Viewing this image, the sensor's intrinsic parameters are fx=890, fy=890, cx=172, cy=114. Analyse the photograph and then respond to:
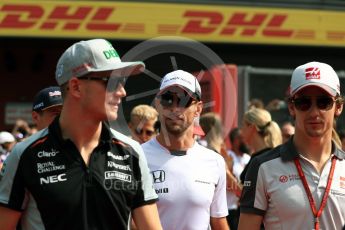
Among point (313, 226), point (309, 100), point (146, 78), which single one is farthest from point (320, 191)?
point (146, 78)

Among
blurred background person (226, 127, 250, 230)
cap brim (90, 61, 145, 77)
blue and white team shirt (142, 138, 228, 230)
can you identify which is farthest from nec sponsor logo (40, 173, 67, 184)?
blurred background person (226, 127, 250, 230)

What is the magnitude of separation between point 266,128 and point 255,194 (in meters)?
3.28

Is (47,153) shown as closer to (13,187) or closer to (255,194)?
(13,187)

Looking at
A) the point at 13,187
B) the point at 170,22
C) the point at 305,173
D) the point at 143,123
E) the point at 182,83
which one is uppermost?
the point at 170,22

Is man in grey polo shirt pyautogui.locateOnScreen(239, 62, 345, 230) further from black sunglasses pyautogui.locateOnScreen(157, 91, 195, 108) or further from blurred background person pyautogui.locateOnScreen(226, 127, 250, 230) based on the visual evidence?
blurred background person pyautogui.locateOnScreen(226, 127, 250, 230)

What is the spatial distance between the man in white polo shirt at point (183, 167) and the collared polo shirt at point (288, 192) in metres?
0.88

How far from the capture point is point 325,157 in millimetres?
5113

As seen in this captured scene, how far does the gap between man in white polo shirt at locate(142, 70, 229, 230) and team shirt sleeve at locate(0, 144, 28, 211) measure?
74.5 inches

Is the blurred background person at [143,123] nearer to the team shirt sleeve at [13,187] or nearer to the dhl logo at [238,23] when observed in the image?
the team shirt sleeve at [13,187]

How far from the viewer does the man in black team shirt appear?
4.08 metres

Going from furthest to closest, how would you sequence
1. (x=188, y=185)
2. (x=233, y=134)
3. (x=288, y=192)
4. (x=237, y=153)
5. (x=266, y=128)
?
(x=233, y=134) → (x=237, y=153) → (x=266, y=128) → (x=188, y=185) → (x=288, y=192)

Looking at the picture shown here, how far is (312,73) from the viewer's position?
5.04 meters

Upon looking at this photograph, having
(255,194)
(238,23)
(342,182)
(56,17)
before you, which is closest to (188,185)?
(255,194)

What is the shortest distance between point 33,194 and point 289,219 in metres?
1.53
